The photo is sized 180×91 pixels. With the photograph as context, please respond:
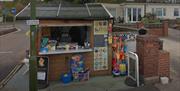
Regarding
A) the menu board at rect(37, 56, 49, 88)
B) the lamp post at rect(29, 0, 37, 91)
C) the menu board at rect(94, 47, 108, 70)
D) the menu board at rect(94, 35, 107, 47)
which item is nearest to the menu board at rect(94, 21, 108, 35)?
the menu board at rect(94, 35, 107, 47)

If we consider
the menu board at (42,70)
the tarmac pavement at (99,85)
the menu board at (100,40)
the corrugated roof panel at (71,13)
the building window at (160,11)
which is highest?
the building window at (160,11)

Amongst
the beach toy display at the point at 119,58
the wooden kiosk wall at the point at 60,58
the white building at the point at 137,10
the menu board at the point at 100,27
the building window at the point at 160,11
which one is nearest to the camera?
the wooden kiosk wall at the point at 60,58

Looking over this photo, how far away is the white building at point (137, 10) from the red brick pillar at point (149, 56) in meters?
26.3

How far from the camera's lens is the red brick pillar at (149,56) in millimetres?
8922

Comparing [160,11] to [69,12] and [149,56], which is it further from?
[149,56]

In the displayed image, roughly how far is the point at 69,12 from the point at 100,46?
5.69 ft

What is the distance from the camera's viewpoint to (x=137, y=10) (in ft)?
123

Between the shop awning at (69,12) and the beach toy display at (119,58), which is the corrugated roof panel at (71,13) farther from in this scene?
the beach toy display at (119,58)

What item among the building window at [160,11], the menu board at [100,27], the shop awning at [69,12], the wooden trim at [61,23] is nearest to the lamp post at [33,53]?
the shop awning at [69,12]

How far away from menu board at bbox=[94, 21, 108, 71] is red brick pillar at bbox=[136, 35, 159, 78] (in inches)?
59.9

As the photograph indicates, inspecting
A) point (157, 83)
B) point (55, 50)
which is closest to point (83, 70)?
point (55, 50)

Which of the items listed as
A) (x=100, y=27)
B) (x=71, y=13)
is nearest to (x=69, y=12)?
(x=71, y=13)

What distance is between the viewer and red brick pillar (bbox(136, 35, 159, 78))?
351 inches

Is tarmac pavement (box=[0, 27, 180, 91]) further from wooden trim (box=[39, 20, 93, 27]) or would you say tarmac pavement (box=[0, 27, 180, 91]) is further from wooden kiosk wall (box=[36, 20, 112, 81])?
wooden trim (box=[39, 20, 93, 27])
